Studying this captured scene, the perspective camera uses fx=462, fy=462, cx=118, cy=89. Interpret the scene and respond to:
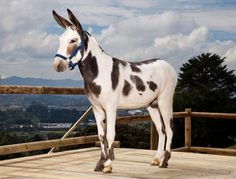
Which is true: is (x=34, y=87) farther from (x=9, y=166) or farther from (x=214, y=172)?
(x=214, y=172)

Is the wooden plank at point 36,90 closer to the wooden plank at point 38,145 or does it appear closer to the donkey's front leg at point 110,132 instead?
the wooden plank at point 38,145

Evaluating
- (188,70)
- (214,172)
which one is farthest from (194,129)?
(214,172)

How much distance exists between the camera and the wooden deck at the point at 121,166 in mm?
4906

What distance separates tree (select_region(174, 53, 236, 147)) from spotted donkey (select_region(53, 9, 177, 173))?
3138cm

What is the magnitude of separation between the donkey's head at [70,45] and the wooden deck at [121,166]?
1163mm

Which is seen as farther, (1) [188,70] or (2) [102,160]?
(1) [188,70]

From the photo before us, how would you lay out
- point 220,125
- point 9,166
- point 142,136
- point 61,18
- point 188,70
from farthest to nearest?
point 188,70 → point 220,125 → point 142,136 → point 9,166 → point 61,18

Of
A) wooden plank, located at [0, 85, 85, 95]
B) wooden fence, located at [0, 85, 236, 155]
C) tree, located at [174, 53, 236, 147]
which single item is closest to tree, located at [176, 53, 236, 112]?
tree, located at [174, 53, 236, 147]

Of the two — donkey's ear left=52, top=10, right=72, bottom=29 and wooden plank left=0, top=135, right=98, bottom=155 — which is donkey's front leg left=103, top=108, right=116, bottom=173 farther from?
wooden plank left=0, top=135, right=98, bottom=155

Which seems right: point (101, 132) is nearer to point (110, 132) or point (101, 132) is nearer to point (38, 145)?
point (110, 132)

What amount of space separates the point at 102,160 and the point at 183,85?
38.4m

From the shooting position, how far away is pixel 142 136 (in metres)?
25.3

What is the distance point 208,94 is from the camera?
1502 inches

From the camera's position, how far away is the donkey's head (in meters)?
4.59
